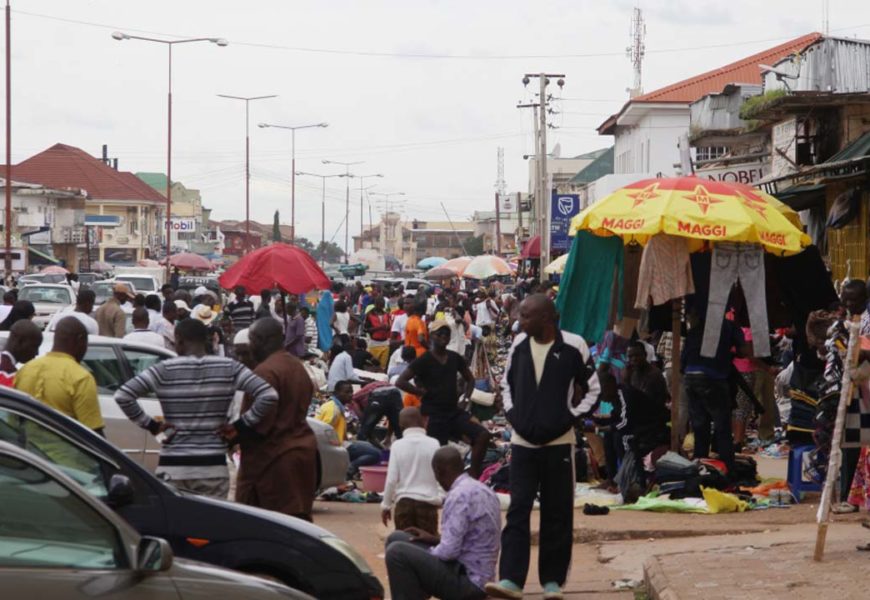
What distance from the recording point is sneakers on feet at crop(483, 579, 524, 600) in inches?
326

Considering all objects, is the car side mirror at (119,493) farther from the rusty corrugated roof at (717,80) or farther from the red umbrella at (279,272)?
the rusty corrugated roof at (717,80)

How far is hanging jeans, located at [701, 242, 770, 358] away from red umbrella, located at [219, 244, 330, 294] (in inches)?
321

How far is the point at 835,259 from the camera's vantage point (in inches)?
854

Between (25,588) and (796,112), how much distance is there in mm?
19369

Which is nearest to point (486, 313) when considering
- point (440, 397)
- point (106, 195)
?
point (440, 397)

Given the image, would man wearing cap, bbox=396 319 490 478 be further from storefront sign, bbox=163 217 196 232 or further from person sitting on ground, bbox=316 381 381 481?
storefront sign, bbox=163 217 196 232

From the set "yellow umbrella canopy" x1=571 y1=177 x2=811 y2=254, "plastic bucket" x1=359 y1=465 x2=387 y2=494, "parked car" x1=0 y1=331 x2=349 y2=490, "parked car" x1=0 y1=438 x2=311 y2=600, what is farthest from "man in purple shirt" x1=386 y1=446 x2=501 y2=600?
A: "plastic bucket" x1=359 y1=465 x2=387 y2=494

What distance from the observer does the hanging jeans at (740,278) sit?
12.6m

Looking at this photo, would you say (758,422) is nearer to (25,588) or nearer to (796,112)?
(796,112)

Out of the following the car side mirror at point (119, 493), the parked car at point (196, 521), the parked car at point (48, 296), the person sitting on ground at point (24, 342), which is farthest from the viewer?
the parked car at point (48, 296)

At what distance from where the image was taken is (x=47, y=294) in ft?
110

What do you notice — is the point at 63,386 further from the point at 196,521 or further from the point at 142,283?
the point at 142,283

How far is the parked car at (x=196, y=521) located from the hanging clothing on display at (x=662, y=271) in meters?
5.85

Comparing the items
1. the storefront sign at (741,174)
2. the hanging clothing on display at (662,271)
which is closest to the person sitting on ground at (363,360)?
the storefront sign at (741,174)
